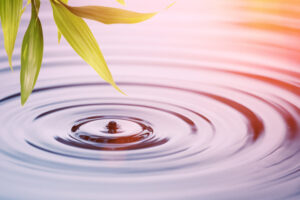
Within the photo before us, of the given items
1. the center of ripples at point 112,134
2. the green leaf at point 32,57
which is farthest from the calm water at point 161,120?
the green leaf at point 32,57

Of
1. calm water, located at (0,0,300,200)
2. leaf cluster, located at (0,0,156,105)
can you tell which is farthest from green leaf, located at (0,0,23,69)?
calm water, located at (0,0,300,200)

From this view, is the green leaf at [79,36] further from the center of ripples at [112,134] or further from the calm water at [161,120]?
the center of ripples at [112,134]

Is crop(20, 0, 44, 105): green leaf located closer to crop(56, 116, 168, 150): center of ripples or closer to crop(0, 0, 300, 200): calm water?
crop(0, 0, 300, 200): calm water

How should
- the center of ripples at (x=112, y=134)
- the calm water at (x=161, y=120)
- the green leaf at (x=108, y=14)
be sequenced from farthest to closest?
the center of ripples at (x=112, y=134) < the calm water at (x=161, y=120) < the green leaf at (x=108, y=14)

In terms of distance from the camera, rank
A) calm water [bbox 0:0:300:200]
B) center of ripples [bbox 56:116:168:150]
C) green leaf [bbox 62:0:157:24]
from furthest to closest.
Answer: center of ripples [bbox 56:116:168:150]
calm water [bbox 0:0:300:200]
green leaf [bbox 62:0:157:24]

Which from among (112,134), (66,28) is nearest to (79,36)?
(66,28)

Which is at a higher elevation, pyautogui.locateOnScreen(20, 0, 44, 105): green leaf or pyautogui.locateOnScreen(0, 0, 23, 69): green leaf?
pyautogui.locateOnScreen(0, 0, 23, 69): green leaf

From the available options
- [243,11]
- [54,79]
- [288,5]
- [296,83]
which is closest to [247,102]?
[296,83]
